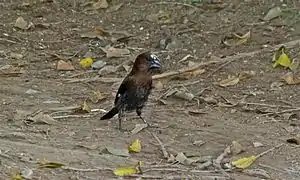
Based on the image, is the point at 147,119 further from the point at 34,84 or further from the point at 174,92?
the point at 34,84

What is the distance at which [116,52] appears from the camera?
29.0 feet

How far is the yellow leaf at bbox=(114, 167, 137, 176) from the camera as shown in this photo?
218 inches

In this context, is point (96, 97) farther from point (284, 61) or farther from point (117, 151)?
point (284, 61)

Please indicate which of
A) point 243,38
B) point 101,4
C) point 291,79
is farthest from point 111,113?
point 101,4

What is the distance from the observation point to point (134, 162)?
19.1ft

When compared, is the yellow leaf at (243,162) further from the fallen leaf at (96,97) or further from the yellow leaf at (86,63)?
the yellow leaf at (86,63)

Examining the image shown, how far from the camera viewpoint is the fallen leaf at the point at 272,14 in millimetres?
9102

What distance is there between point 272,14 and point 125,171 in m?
4.06

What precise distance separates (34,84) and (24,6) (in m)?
2.77

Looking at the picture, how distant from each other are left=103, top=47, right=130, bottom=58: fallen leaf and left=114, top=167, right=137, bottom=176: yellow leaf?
10.8ft

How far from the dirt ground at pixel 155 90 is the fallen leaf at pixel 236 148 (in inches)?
1.6

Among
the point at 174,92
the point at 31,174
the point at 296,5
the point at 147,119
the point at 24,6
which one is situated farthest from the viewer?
the point at 24,6

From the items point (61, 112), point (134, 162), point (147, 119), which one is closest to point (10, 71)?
point (61, 112)

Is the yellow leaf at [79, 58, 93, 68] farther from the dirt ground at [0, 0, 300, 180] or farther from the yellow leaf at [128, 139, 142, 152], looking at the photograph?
the yellow leaf at [128, 139, 142, 152]
